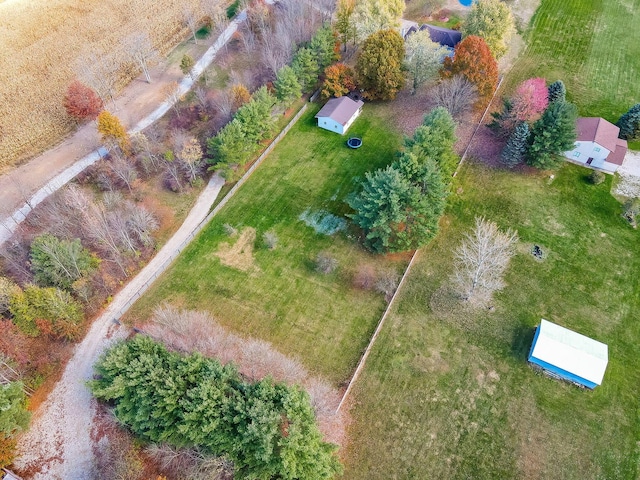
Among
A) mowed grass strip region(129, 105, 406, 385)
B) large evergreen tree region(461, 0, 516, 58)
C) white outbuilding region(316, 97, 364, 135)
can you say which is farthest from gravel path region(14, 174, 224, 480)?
large evergreen tree region(461, 0, 516, 58)

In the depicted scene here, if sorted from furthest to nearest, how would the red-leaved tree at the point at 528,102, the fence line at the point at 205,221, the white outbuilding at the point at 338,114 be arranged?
the white outbuilding at the point at 338,114 < the red-leaved tree at the point at 528,102 < the fence line at the point at 205,221

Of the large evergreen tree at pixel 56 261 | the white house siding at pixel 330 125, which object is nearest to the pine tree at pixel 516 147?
the white house siding at pixel 330 125

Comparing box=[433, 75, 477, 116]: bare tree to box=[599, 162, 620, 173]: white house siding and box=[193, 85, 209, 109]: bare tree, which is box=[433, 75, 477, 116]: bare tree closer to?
box=[599, 162, 620, 173]: white house siding

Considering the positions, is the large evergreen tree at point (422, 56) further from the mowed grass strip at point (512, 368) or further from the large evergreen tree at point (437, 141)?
the mowed grass strip at point (512, 368)

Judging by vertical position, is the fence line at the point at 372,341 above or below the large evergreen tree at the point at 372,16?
below

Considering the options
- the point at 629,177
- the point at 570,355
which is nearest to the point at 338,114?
the point at 629,177

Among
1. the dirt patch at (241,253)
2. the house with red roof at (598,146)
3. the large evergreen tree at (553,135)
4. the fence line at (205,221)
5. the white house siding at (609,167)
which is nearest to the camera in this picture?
the fence line at (205,221)

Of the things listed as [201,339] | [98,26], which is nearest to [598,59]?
[201,339]

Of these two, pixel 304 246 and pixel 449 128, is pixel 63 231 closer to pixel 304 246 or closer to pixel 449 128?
pixel 304 246
